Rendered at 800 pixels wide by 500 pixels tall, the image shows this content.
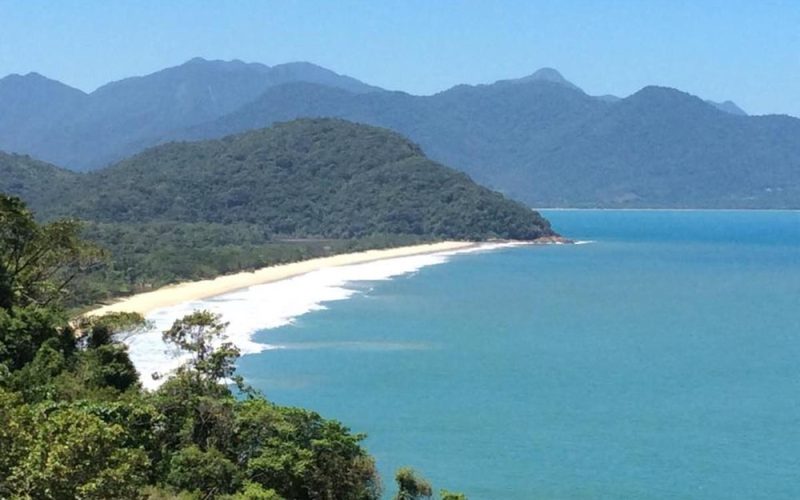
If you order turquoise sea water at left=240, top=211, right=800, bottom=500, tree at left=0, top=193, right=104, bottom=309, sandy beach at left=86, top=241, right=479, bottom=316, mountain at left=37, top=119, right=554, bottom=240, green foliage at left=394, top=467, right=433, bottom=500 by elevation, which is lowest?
turquoise sea water at left=240, top=211, right=800, bottom=500

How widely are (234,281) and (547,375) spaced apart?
35365 mm

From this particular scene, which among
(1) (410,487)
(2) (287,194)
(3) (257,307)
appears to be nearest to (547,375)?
(1) (410,487)

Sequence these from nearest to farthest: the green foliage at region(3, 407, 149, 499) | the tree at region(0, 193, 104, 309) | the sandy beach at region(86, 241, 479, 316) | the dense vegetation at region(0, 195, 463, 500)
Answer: the green foliage at region(3, 407, 149, 499), the dense vegetation at region(0, 195, 463, 500), the tree at region(0, 193, 104, 309), the sandy beach at region(86, 241, 479, 316)

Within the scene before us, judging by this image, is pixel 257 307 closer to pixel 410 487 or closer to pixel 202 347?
pixel 202 347

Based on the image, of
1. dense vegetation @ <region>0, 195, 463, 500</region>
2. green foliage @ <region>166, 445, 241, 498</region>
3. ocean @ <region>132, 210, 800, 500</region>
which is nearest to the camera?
dense vegetation @ <region>0, 195, 463, 500</region>

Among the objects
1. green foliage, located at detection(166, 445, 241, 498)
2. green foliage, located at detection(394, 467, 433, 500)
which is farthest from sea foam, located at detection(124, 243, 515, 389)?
green foliage, located at detection(394, 467, 433, 500)

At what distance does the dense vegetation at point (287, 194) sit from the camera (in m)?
107

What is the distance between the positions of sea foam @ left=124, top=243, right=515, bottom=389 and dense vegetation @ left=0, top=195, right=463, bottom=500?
11.0 feet

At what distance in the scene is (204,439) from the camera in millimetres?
17641

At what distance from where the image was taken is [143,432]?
56.4 ft

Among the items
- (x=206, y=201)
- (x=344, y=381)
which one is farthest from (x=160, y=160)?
(x=344, y=381)

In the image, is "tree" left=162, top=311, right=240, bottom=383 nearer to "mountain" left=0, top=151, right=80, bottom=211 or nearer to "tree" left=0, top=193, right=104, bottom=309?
"tree" left=0, top=193, right=104, bottom=309

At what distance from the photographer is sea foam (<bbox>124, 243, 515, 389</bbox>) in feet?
117

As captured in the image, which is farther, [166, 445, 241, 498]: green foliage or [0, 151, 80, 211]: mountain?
[0, 151, 80, 211]: mountain
